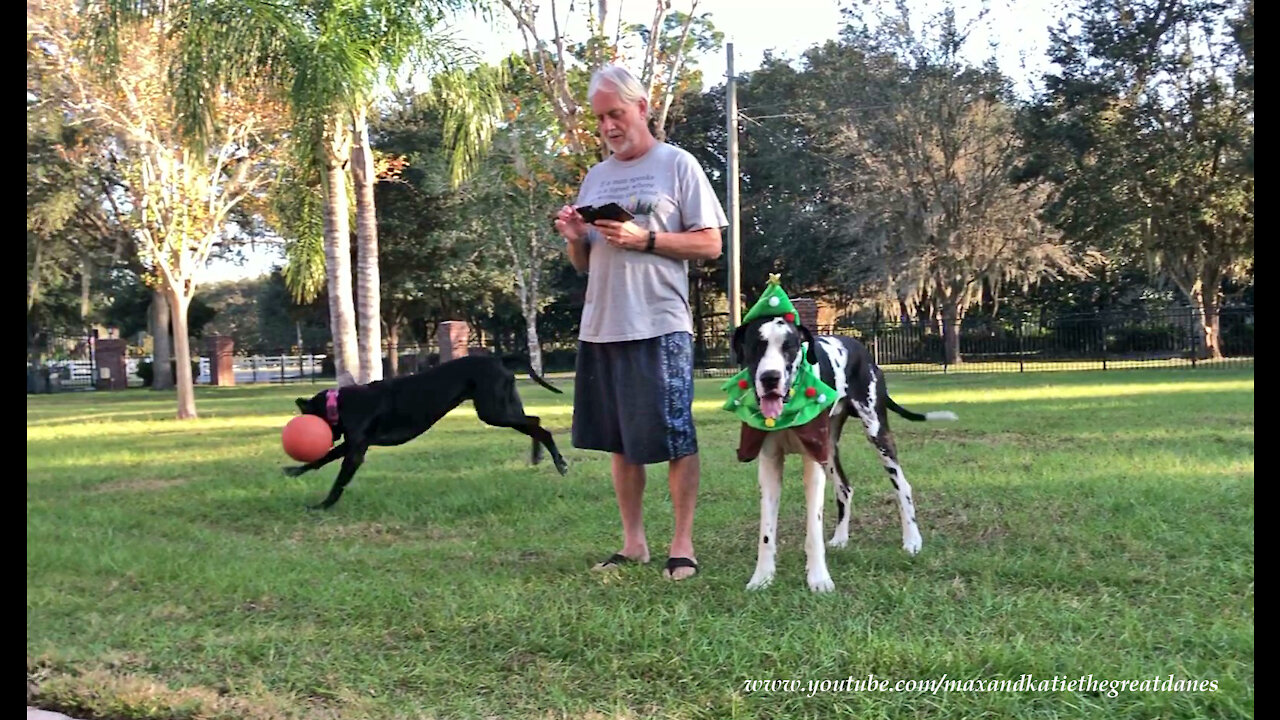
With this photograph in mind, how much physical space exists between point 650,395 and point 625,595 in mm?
858

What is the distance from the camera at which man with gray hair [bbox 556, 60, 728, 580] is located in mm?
4004

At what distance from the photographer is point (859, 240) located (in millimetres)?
31766

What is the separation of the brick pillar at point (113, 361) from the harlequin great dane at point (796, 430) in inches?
1324

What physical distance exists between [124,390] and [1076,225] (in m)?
30.1

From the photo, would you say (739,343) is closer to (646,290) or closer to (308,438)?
(646,290)

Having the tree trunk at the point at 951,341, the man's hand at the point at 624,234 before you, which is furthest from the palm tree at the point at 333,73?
the tree trunk at the point at 951,341

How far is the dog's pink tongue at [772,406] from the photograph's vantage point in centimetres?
359

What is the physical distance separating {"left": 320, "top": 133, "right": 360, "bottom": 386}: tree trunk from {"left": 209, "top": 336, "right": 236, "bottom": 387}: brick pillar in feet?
83.5

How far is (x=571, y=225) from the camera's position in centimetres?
407

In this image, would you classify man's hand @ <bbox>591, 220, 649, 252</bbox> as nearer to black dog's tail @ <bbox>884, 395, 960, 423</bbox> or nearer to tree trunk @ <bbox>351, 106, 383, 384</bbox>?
black dog's tail @ <bbox>884, 395, 960, 423</bbox>

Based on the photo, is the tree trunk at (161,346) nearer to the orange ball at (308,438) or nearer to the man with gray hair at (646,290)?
the orange ball at (308,438)

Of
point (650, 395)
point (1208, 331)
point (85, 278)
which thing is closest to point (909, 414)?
point (650, 395)
